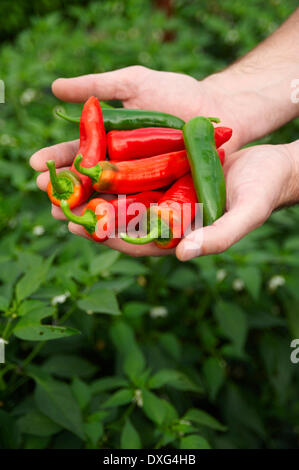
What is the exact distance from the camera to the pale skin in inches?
85.5

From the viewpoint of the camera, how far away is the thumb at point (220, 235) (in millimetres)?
1706

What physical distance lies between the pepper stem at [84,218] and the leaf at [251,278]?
0.96 metres

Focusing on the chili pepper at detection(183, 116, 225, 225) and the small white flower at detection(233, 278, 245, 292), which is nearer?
the chili pepper at detection(183, 116, 225, 225)

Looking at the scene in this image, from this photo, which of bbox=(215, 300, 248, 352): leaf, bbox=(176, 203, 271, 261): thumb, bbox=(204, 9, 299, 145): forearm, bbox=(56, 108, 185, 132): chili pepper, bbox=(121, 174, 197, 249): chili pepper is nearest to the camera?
bbox=(176, 203, 271, 261): thumb

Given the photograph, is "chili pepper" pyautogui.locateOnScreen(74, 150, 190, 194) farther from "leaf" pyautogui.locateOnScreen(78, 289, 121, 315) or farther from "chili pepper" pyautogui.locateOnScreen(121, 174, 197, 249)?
"leaf" pyautogui.locateOnScreen(78, 289, 121, 315)

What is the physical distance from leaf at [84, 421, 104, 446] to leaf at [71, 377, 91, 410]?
11 cm

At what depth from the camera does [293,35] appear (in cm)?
340

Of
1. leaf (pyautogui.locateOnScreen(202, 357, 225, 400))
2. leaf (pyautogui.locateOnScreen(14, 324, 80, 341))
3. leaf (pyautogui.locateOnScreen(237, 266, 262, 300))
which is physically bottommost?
leaf (pyautogui.locateOnScreen(202, 357, 225, 400))

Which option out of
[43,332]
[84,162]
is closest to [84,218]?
[84,162]

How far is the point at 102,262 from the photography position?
2.29m

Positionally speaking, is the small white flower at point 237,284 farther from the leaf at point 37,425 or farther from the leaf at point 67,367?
the leaf at point 37,425

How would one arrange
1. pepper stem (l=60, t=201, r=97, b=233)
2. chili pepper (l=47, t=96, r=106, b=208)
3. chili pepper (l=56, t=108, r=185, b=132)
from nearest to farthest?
pepper stem (l=60, t=201, r=97, b=233), chili pepper (l=47, t=96, r=106, b=208), chili pepper (l=56, t=108, r=185, b=132)

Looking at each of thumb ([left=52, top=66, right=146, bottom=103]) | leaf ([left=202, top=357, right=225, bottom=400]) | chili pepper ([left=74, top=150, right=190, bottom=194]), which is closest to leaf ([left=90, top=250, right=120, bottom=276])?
chili pepper ([left=74, top=150, right=190, bottom=194])

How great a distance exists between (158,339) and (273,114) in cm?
188
